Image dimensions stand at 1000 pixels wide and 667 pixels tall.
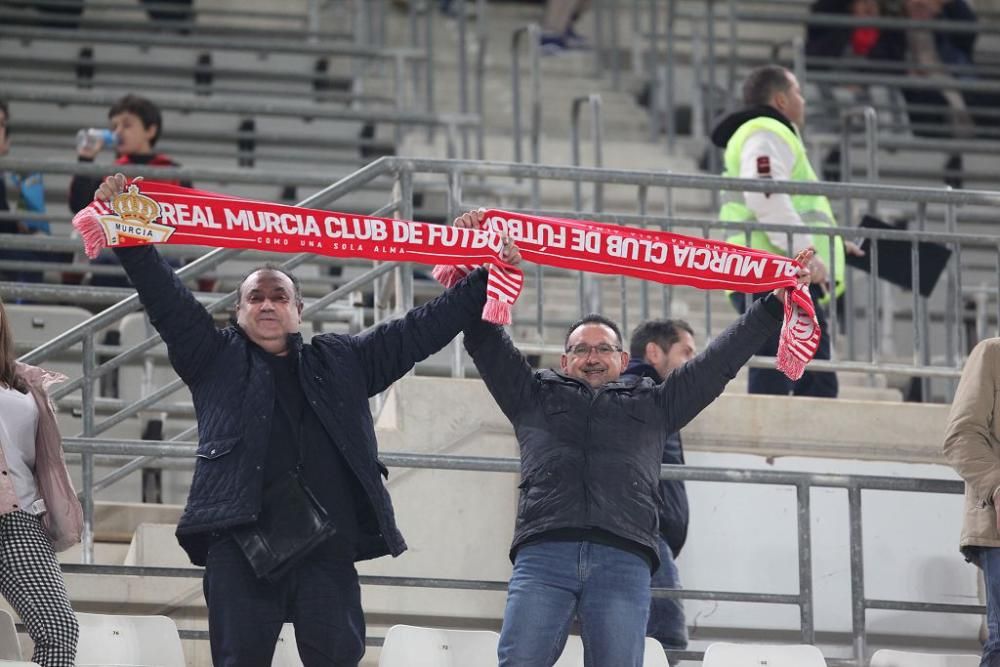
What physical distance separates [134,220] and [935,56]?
9316mm

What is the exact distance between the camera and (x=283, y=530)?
540 cm

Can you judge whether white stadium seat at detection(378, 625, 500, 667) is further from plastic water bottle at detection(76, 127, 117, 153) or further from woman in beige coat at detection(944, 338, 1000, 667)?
plastic water bottle at detection(76, 127, 117, 153)

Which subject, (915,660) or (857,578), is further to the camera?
(857,578)

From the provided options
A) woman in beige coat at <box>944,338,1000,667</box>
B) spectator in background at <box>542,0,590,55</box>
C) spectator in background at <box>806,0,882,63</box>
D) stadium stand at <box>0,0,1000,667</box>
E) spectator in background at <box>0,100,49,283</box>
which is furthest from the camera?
spectator in background at <box>542,0,590,55</box>

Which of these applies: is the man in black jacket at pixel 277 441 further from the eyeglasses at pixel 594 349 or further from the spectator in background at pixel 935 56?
the spectator in background at pixel 935 56

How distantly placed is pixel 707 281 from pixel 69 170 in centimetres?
322

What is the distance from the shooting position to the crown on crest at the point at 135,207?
5.80 meters

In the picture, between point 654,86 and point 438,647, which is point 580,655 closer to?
point 438,647

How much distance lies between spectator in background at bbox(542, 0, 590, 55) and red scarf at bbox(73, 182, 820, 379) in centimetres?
745

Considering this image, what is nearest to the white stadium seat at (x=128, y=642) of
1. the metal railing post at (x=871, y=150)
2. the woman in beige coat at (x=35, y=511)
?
the woman in beige coat at (x=35, y=511)

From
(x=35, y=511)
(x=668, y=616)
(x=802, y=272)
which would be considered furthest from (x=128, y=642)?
(x=802, y=272)

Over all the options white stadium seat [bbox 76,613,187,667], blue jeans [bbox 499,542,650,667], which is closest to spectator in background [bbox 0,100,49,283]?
white stadium seat [bbox 76,613,187,667]

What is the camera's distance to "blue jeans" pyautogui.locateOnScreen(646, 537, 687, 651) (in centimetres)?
684

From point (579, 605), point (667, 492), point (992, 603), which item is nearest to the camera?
point (579, 605)
